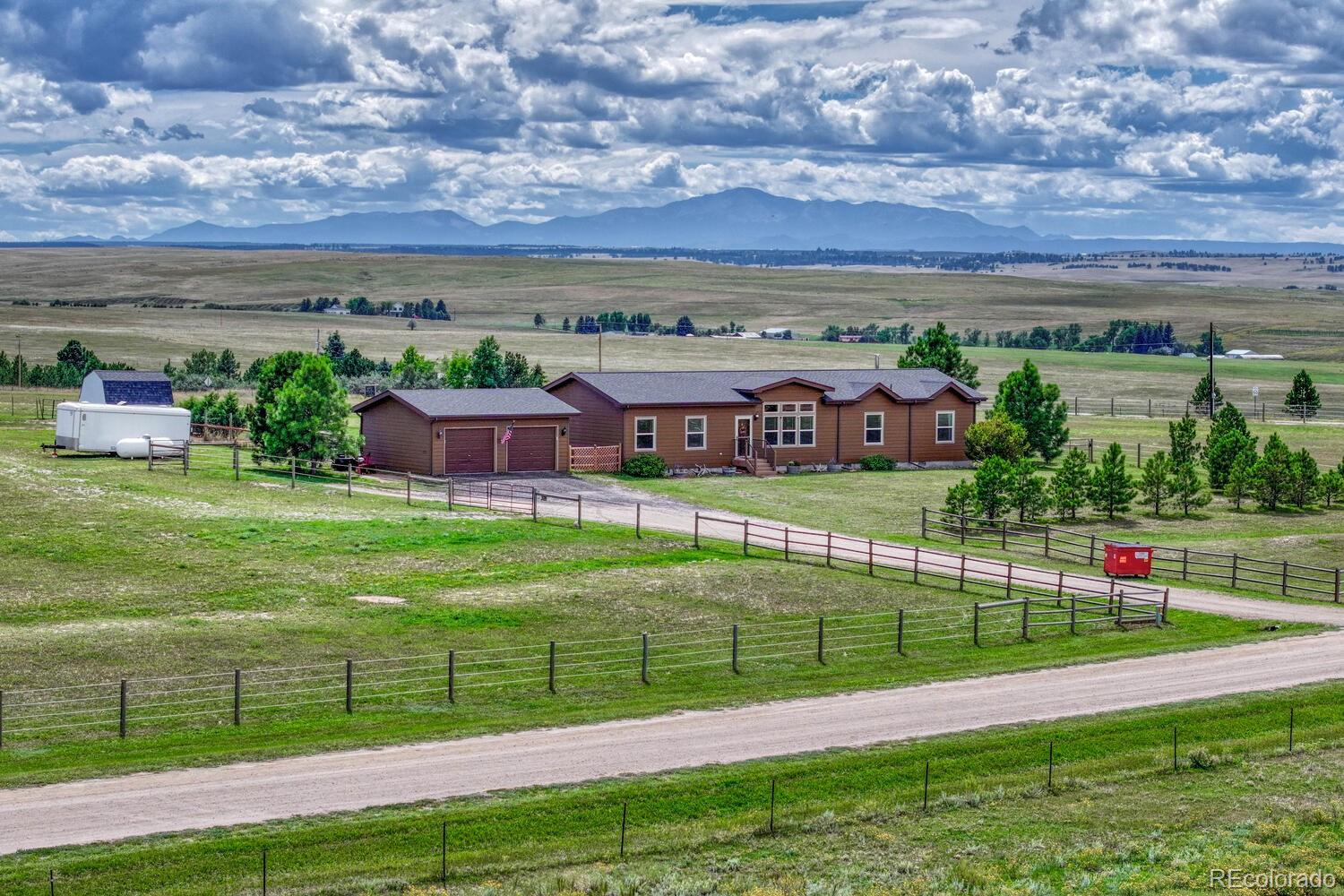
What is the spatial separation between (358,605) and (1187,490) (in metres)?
33.0

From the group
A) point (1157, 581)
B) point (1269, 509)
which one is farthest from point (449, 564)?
point (1269, 509)

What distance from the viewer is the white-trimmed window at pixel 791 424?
67.4m

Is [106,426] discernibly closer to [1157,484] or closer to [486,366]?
[486,366]

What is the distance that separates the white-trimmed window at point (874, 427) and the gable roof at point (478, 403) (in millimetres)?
13435

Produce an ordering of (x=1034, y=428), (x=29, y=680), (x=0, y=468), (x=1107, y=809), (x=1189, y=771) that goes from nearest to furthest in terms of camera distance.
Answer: (x=1107, y=809)
(x=1189, y=771)
(x=29, y=680)
(x=0, y=468)
(x=1034, y=428)

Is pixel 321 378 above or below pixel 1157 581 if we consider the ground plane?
above

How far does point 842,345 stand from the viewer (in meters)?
183

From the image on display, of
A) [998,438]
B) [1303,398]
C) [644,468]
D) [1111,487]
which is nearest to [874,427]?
[998,438]

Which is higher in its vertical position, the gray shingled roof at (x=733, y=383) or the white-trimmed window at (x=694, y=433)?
the gray shingled roof at (x=733, y=383)

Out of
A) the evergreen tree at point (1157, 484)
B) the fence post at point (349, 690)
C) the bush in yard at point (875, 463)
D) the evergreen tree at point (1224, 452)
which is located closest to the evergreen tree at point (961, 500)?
the evergreen tree at point (1157, 484)

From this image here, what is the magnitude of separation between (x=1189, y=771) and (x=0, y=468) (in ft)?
135

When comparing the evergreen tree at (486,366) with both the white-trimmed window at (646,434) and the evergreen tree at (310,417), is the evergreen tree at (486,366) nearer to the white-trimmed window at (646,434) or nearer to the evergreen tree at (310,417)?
the white-trimmed window at (646,434)

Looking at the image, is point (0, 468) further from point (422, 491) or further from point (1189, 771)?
point (1189, 771)

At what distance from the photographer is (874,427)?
6975 cm
